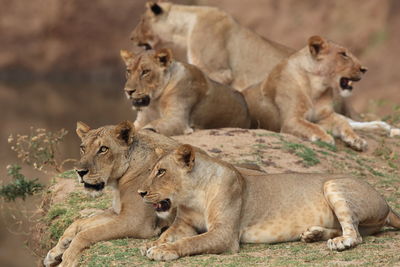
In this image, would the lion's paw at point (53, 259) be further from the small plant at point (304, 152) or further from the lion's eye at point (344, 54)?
the lion's eye at point (344, 54)

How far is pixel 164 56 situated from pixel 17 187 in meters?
2.14

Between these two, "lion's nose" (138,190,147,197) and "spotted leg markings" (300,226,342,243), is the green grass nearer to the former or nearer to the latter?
"lion's nose" (138,190,147,197)

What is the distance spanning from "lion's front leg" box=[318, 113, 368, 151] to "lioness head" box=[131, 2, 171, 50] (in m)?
2.68

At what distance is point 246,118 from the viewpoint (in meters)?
10.2

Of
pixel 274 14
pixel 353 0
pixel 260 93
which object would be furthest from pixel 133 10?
pixel 260 93

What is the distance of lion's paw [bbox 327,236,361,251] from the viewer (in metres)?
6.02

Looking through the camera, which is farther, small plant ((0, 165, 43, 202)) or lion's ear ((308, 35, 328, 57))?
lion's ear ((308, 35, 328, 57))

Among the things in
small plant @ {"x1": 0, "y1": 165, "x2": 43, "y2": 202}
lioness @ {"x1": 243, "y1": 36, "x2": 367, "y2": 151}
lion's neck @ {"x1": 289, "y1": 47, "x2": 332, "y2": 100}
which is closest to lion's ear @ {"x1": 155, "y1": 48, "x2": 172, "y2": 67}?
lioness @ {"x1": 243, "y1": 36, "x2": 367, "y2": 151}

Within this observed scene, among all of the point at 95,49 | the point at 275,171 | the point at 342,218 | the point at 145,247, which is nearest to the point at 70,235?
the point at 145,247

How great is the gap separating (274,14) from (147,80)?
12.4 m

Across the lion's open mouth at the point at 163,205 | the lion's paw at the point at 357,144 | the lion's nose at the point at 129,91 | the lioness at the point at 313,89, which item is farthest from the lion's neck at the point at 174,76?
the lion's open mouth at the point at 163,205

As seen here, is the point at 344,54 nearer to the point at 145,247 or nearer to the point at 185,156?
the point at 185,156

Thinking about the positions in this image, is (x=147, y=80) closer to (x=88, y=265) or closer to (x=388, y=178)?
(x=388, y=178)

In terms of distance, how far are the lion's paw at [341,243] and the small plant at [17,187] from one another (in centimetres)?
445
